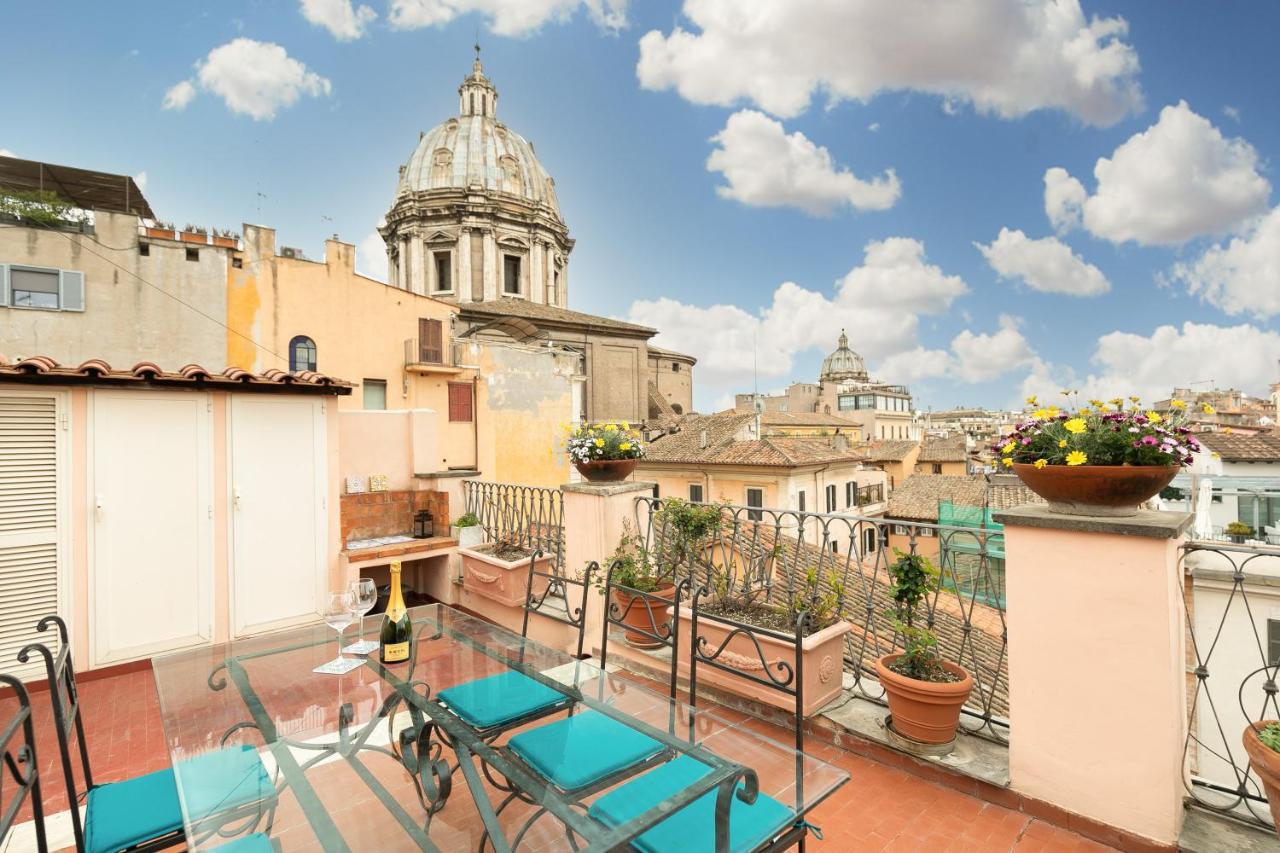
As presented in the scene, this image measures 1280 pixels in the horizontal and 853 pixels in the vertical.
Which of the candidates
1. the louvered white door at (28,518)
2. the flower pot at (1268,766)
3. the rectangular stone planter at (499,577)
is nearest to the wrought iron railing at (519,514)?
the rectangular stone planter at (499,577)

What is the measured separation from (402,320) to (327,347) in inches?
81.1

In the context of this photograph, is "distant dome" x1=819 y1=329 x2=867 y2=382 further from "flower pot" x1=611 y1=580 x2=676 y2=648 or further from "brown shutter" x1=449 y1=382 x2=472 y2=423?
"flower pot" x1=611 y1=580 x2=676 y2=648

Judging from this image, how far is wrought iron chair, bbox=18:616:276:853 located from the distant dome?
78.8 metres

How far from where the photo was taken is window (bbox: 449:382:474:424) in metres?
16.0

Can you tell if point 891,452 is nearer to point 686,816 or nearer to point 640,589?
point 640,589

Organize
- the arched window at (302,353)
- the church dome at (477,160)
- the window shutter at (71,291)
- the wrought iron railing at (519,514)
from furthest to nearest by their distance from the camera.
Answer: the church dome at (477,160) → the arched window at (302,353) → the window shutter at (71,291) → the wrought iron railing at (519,514)

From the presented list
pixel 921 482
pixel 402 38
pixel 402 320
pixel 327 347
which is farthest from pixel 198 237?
pixel 921 482

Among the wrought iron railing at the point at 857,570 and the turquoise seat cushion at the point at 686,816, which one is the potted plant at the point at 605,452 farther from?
the turquoise seat cushion at the point at 686,816

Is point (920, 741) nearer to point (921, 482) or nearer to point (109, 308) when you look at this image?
point (109, 308)

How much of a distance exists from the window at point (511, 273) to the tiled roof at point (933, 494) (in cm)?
2170

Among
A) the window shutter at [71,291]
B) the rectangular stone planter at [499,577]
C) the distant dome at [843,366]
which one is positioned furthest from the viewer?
the distant dome at [843,366]

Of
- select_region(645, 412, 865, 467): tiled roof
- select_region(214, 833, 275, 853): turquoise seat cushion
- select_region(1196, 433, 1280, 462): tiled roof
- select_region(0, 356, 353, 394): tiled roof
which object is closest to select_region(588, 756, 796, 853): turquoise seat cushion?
select_region(214, 833, 275, 853): turquoise seat cushion

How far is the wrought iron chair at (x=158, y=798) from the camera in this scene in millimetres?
1626

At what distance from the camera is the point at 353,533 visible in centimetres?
569
